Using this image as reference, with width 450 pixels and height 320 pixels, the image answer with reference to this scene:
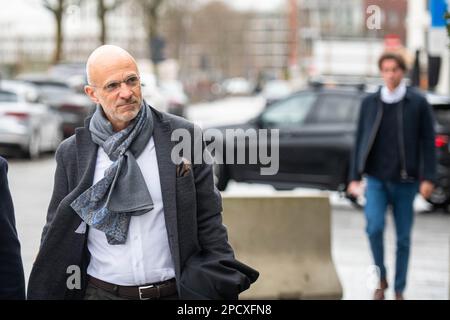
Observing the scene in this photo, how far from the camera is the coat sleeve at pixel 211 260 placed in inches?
161

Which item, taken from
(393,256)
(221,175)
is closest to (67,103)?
(221,175)

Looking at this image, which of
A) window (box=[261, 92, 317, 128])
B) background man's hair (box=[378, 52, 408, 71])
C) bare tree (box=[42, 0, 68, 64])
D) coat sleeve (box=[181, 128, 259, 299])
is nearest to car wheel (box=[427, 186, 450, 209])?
window (box=[261, 92, 317, 128])

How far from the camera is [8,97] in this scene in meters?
22.1

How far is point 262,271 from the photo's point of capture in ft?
26.7

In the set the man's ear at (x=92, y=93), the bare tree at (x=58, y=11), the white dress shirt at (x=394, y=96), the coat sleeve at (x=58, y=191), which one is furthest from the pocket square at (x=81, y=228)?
the bare tree at (x=58, y=11)

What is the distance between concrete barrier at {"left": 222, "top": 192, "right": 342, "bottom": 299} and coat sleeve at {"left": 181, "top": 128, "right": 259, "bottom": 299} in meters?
3.73

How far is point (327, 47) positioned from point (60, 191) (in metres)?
30.5

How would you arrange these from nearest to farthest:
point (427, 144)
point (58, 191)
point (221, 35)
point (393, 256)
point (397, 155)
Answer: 1. point (58, 191)
2. point (397, 155)
3. point (427, 144)
4. point (393, 256)
5. point (221, 35)

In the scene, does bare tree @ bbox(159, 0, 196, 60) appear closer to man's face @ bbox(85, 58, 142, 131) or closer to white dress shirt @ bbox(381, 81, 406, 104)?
white dress shirt @ bbox(381, 81, 406, 104)

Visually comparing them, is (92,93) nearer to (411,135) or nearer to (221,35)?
(411,135)

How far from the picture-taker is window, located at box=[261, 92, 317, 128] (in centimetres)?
1616

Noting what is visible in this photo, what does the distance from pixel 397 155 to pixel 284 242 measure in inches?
42.8

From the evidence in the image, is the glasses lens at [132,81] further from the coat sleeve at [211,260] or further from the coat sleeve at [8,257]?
the coat sleeve at [8,257]
